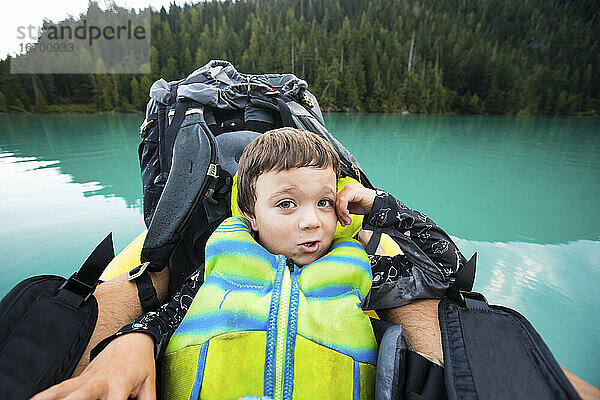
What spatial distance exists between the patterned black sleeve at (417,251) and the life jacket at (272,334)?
0.54 feet

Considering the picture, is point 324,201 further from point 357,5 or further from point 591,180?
point 357,5

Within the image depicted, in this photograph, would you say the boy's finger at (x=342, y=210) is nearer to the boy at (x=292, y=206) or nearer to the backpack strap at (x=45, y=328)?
the boy at (x=292, y=206)

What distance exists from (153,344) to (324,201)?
1.87ft

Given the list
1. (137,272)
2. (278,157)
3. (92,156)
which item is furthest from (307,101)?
(92,156)

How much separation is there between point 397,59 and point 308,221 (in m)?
32.2

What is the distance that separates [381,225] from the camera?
100cm

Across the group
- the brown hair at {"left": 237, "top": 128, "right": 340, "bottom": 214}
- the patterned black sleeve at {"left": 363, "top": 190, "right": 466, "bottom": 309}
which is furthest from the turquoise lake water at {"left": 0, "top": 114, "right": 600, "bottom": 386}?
the brown hair at {"left": 237, "top": 128, "right": 340, "bottom": 214}

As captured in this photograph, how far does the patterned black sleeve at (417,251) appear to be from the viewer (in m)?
0.99

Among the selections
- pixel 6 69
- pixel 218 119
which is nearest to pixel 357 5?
pixel 6 69

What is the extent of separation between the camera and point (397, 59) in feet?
96.7

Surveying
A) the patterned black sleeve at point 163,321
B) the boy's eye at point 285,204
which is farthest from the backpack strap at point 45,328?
the boy's eye at point 285,204

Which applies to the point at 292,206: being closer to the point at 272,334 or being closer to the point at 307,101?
the point at 272,334

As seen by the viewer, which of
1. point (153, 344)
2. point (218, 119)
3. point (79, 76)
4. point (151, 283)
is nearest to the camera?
point (153, 344)

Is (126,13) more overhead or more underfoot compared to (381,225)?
more overhead
